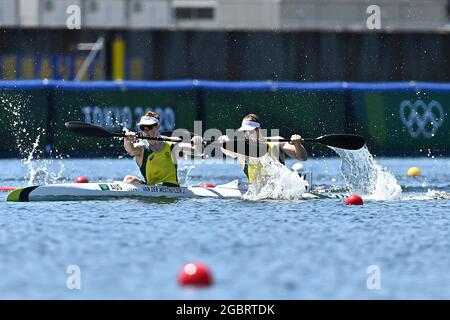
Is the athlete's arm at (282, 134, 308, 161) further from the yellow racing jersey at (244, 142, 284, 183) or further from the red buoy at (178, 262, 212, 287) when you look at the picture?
the red buoy at (178, 262, 212, 287)

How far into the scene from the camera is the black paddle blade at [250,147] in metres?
18.0

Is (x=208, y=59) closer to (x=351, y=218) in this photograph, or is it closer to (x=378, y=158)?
(x=378, y=158)

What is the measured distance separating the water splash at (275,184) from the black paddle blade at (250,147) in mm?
101

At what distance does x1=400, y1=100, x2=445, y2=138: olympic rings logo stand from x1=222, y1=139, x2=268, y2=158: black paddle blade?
1149 centimetres

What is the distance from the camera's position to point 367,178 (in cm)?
1914

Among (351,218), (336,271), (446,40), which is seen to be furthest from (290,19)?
(336,271)

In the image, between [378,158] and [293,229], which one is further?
[378,158]

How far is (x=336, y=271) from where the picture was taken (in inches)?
436

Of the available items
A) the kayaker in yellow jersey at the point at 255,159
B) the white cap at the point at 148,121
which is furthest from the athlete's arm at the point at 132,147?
the kayaker in yellow jersey at the point at 255,159

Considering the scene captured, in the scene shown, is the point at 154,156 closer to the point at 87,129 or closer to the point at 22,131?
the point at 87,129

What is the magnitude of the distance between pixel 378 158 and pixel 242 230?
14.6 metres

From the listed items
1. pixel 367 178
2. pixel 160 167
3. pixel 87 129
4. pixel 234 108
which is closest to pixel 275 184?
pixel 160 167

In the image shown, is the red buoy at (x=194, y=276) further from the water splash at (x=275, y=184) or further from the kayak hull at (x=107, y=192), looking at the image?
the water splash at (x=275, y=184)

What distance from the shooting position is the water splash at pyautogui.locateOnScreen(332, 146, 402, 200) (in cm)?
1842
